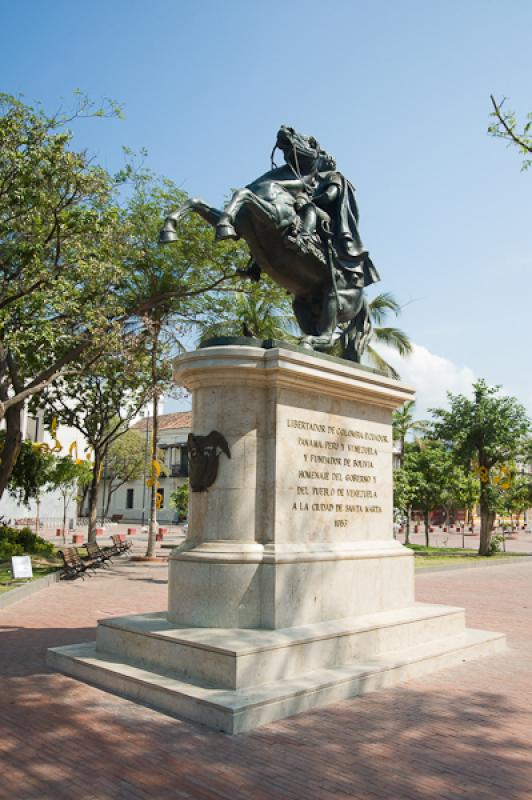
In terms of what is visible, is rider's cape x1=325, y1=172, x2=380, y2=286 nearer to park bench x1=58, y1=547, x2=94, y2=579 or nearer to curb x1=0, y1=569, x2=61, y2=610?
curb x1=0, y1=569, x2=61, y2=610

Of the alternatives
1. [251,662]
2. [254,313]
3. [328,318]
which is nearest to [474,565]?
[254,313]

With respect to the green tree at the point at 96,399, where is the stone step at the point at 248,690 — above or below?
below

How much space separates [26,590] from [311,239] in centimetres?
1113

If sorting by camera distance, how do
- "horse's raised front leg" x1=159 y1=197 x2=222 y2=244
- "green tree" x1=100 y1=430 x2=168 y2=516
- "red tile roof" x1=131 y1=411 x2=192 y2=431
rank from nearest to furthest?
"horse's raised front leg" x1=159 y1=197 x2=222 y2=244 < "green tree" x1=100 y1=430 x2=168 y2=516 < "red tile roof" x1=131 y1=411 x2=192 y2=431

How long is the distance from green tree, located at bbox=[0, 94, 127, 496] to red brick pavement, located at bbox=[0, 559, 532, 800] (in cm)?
970

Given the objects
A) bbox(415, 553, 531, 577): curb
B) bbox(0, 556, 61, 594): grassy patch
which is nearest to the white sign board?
bbox(0, 556, 61, 594): grassy patch

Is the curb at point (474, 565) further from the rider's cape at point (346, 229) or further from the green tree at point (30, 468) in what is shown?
the green tree at point (30, 468)

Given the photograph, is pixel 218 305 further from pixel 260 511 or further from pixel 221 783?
pixel 221 783

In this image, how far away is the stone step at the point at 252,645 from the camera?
6.20 metres

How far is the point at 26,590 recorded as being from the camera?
15.5 m

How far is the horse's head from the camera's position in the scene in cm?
905

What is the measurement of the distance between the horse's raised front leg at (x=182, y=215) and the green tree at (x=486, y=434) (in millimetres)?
25022

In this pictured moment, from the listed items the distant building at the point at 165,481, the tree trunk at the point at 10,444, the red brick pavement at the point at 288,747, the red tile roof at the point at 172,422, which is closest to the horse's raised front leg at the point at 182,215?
the red brick pavement at the point at 288,747

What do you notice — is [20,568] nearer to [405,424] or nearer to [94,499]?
[94,499]
